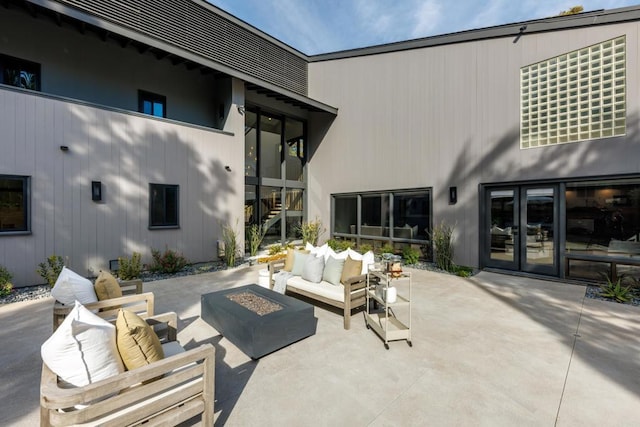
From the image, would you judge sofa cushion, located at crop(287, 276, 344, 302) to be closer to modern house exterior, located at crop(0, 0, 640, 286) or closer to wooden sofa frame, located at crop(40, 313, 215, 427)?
A: wooden sofa frame, located at crop(40, 313, 215, 427)

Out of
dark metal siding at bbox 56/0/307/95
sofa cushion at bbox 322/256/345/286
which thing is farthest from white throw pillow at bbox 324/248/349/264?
dark metal siding at bbox 56/0/307/95

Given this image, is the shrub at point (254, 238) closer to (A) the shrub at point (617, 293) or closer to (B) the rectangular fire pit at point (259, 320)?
(B) the rectangular fire pit at point (259, 320)

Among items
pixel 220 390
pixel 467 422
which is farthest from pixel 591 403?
pixel 220 390

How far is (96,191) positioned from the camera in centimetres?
616

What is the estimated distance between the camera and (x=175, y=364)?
180cm

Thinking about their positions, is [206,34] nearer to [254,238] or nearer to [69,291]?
[254,238]

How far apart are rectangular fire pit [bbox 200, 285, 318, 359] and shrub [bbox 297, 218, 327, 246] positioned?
6307 mm

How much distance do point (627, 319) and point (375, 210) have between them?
6031mm

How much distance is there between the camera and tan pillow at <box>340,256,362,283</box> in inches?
165

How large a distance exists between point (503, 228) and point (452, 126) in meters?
2.91

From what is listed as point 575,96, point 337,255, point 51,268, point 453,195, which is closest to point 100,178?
point 51,268

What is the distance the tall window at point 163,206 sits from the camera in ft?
23.2

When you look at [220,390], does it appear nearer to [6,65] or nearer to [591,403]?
[591,403]

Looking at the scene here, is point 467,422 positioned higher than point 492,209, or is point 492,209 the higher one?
point 492,209
